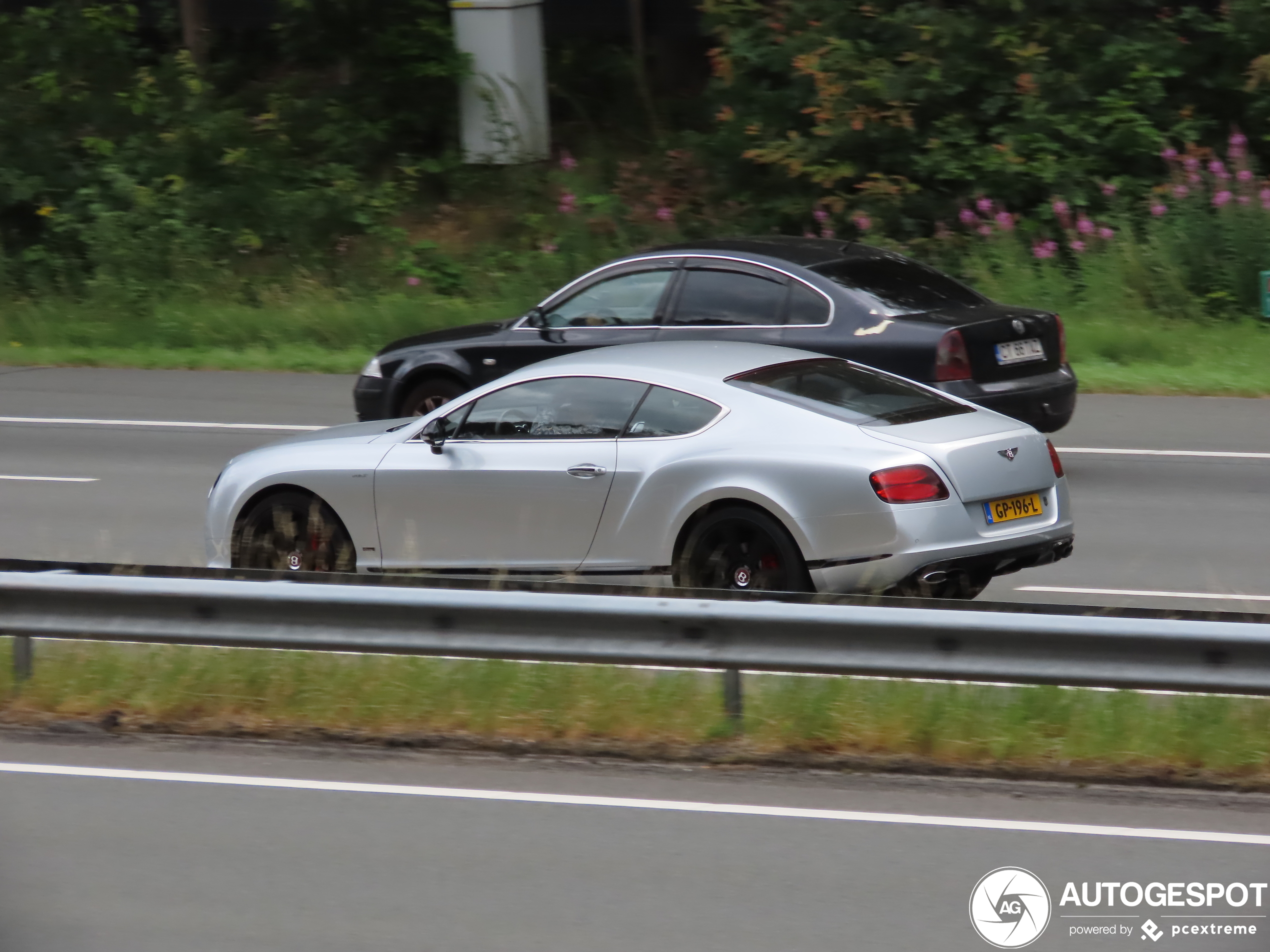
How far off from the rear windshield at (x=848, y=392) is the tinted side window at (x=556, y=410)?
0.57m

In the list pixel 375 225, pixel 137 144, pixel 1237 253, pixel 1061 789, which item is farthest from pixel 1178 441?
pixel 137 144

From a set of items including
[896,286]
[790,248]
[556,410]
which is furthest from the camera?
[790,248]

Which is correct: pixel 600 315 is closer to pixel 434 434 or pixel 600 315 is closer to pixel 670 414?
pixel 434 434

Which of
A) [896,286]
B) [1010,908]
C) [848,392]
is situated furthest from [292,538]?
[1010,908]

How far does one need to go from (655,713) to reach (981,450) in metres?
2.12

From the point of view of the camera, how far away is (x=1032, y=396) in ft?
37.2

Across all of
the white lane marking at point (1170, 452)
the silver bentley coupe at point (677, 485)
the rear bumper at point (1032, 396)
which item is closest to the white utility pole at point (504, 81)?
the white lane marking at point (1170, 452)

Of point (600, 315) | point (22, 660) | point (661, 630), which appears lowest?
point (22, 660)

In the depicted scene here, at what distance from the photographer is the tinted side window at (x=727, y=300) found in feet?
37.9

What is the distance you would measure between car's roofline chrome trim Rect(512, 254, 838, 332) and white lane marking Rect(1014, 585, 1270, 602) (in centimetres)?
271

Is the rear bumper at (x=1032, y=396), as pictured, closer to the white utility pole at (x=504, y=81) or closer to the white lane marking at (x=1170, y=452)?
the white lane marking at (x=1170, y=452)

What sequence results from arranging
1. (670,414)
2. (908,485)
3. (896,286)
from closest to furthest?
(908,485) → (670,414) → (896,286)

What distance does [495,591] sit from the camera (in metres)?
6.69

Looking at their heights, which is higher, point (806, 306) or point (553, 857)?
point (806, 306)
